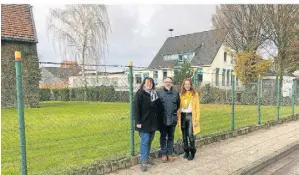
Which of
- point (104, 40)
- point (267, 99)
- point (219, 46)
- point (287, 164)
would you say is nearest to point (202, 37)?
point (219, 46)

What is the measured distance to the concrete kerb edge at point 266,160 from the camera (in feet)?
18.7

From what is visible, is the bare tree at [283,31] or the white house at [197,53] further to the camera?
the white house at [197,53]

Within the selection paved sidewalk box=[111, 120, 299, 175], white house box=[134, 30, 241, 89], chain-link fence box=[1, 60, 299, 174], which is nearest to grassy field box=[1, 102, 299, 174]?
chain-link fence box=[1, 60, 299, 174]

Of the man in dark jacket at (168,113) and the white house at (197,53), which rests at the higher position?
the white house at (197,53)

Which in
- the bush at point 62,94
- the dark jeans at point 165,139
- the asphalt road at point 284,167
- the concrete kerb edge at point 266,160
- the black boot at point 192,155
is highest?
the bush at point 62,94

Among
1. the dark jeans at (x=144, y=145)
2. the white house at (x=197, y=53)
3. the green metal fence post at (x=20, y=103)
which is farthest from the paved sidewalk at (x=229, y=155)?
the white house at (x=197, y=53)

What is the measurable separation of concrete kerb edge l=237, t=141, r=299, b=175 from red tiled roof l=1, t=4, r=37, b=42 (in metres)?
16.8

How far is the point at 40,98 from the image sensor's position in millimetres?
4949

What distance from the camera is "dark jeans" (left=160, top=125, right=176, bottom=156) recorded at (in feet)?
20.2

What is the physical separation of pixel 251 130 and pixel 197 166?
465cm

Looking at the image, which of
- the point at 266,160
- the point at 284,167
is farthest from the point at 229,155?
the point at 284,167

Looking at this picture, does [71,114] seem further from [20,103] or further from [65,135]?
[65,135]

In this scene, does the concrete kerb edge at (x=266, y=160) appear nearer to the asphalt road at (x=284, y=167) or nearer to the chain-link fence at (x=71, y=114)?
the asphalt road at (x=284, y=167)

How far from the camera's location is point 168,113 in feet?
19.6
